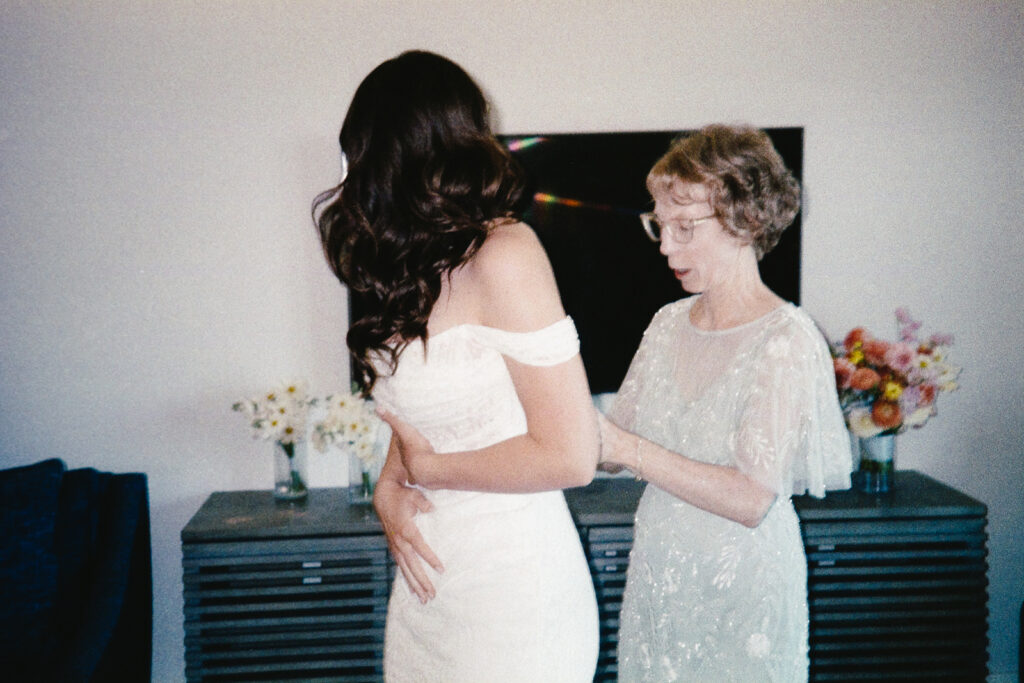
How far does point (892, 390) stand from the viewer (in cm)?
231

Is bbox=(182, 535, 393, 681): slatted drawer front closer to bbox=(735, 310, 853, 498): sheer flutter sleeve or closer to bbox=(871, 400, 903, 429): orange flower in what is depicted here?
bbox=(735, 310, 853, 498): sheer flutter sleeve

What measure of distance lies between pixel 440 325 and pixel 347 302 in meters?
1.63

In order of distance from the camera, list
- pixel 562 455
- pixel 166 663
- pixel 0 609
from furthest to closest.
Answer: pixel 166 663
pixel 0 609
pixel 562 455

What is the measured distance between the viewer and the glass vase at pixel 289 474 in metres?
2.49

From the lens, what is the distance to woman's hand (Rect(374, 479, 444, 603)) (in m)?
1.15

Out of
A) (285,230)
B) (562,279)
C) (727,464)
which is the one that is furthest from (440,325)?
(285,230)

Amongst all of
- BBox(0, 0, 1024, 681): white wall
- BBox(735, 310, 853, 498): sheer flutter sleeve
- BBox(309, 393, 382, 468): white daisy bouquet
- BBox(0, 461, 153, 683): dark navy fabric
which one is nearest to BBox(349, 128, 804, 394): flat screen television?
BBox(0, 0, 1024, 681): white wall

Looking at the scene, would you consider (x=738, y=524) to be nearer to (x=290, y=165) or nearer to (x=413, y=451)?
(x=413, y=451)

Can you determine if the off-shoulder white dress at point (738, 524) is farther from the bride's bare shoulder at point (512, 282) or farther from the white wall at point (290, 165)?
the white wall at point (290, 165)

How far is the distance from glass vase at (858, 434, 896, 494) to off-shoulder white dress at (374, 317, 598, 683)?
1632 millimetres

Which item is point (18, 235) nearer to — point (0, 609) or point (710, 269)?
point (0, 609)

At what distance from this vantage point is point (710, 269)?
1448 mm

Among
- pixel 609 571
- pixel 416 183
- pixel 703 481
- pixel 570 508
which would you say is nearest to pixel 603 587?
pixel 609 571

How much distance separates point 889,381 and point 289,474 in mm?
1880
